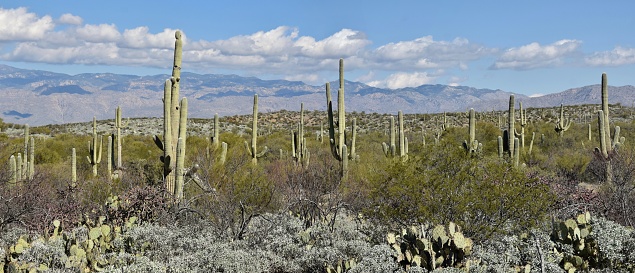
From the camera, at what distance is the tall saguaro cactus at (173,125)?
12117mm

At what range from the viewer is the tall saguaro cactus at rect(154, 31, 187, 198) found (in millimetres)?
12117

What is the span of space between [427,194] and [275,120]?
178 ft

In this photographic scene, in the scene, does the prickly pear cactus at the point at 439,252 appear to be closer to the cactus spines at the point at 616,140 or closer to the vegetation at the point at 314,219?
the vegetation at the point at 314,219

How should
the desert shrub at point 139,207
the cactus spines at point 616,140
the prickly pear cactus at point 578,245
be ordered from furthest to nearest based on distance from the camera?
1. the cactus spines at point 616,140
2. the desert shrub at point 139,207
3. the prickly pear cactus at point 578,245

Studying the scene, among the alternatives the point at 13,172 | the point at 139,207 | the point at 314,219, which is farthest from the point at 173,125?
the point at 13,172

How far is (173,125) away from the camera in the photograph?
41.5ft

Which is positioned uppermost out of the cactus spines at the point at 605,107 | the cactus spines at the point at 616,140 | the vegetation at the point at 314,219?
the cactus spines at the point at 605,107

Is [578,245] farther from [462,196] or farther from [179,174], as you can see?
[179,174]

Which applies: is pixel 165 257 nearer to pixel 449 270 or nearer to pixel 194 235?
pixel 194 235

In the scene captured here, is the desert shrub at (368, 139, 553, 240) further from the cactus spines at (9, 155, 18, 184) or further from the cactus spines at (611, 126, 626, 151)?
the cactus spines at (611, 126, 626, 151)

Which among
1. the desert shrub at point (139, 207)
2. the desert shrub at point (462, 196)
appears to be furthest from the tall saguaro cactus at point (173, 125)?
the desert shrub at point (462, 196)

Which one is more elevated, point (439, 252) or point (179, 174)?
point (179, 174)

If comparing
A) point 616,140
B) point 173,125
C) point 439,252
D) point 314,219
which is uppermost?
point 173,125

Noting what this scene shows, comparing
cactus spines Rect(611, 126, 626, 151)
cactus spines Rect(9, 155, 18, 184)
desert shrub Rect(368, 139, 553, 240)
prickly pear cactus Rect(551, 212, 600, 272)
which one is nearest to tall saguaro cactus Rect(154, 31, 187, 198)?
desert shrub Rect(368, 139, 553, 240)
